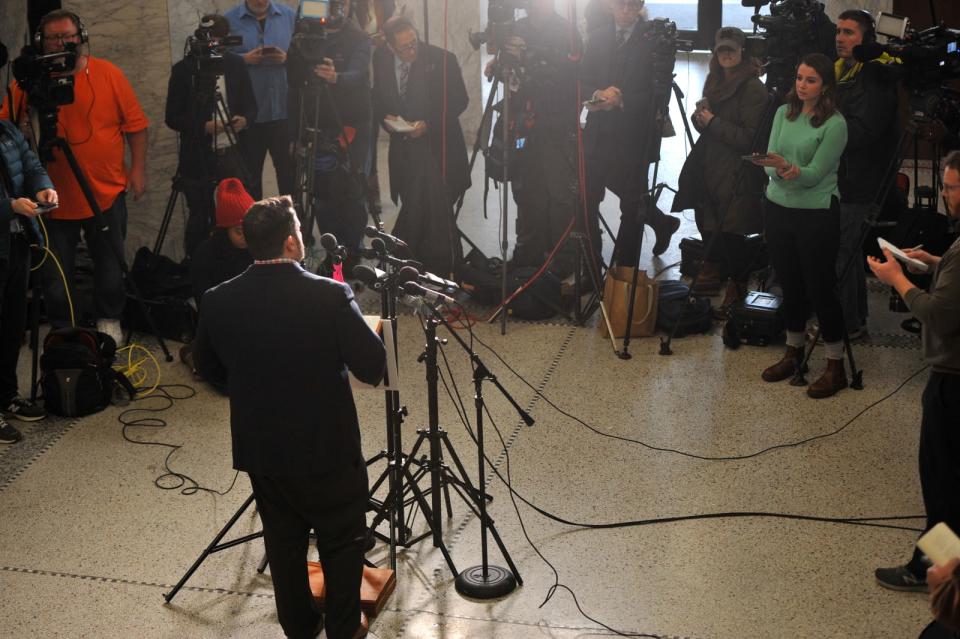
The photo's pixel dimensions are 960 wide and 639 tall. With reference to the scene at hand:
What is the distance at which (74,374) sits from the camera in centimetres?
512

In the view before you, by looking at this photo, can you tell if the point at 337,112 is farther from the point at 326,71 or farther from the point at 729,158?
the point at 729,158

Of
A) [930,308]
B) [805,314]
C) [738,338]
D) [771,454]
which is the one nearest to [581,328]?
[738,338]

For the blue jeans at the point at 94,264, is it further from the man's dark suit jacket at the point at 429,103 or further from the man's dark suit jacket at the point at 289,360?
the man's dark suit jacket at the point at 289,360

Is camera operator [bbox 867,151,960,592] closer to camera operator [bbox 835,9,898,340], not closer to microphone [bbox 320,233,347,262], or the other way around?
microphone [bbox 320,233,347,262]

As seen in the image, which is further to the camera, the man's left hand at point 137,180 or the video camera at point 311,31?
the video camera at point 311,31

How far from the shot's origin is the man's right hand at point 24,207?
4.77 m

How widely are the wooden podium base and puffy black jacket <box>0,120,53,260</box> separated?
2.17 meters

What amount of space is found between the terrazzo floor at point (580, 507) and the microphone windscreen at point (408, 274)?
476 mm

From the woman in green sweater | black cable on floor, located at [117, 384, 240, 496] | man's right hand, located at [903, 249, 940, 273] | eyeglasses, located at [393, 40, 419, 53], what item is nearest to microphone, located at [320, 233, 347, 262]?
black cable on floor, located at [117, 384, 240, 496]

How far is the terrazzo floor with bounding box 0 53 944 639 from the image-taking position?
3600 mm

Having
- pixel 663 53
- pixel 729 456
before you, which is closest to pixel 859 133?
pixel 663 53

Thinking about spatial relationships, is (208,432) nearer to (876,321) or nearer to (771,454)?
(771,454)

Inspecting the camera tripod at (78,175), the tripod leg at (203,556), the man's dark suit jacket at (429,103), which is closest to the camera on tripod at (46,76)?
the camera tripod at (78,175)

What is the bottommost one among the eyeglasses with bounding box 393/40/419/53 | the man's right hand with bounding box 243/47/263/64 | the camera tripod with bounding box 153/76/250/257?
the camera tripod with bounding box 153/76/250/257
